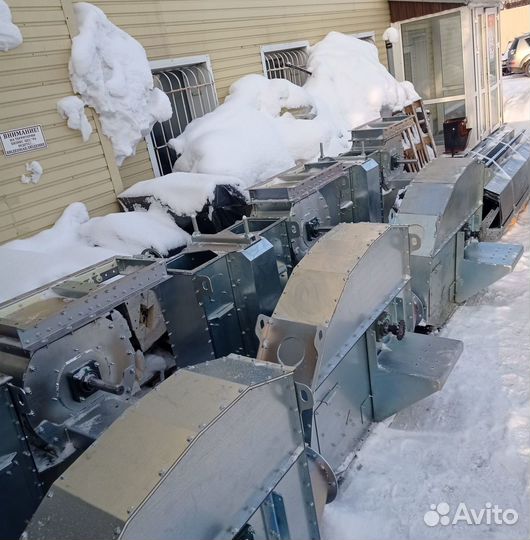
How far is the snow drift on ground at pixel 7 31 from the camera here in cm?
454

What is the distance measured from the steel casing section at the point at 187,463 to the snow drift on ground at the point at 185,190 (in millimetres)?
2898

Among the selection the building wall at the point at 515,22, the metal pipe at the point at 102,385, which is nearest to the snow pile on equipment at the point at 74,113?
the metal pipe at the point at 102,385

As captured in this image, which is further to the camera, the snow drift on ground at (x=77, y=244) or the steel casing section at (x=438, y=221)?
the steel casing section at (x=438, y=221)

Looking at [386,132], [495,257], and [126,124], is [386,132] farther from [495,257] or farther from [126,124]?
[126,124]

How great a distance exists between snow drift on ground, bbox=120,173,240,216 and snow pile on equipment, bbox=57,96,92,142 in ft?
2.77

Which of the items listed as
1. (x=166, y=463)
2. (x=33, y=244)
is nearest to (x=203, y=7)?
(x=33, y=244)

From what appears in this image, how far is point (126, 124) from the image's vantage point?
18.4 ft

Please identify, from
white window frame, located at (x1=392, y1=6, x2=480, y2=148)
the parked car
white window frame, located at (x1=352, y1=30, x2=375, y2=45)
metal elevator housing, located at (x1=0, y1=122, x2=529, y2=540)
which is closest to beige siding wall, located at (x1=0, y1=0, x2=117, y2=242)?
metal elevator housing, located at (x1=0, y1=122, x2=529, y2=540)

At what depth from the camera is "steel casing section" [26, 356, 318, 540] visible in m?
1.62

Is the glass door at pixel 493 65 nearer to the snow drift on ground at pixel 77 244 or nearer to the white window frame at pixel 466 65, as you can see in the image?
the white window frame at pixel 466 65

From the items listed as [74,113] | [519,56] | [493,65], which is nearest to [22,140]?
[74,113]

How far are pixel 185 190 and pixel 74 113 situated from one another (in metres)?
1.37

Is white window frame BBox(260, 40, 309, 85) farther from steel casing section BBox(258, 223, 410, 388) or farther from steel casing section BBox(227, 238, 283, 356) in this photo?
steel casing section BBox(258, 223, 410, 388)

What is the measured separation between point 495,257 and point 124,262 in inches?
145
